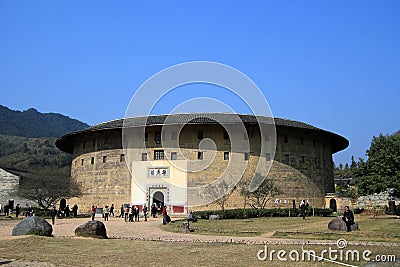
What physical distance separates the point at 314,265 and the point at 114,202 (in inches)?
1137

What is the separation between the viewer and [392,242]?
40.4 ft

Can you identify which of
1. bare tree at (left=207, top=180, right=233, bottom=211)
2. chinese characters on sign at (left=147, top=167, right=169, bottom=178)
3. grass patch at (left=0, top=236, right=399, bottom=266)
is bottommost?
grass patch at (left=0, top=236, right=399, bottom=266)

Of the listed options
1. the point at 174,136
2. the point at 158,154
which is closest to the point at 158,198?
the point at 158,154

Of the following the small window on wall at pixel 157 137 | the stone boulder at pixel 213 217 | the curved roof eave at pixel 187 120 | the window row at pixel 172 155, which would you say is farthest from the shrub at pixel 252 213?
the small window on wall at pixel 157 137

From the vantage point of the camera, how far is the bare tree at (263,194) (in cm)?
3316

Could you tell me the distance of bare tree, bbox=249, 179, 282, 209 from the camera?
1305 inches

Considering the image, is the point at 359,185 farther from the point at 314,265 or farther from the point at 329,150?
the point at 314,265

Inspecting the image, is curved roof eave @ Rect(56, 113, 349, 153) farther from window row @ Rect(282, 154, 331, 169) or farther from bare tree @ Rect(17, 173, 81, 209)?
bare tree @ Rect(17, 173, 81, 209)

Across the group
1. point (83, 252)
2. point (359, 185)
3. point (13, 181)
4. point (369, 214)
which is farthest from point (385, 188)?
point (13, 181)

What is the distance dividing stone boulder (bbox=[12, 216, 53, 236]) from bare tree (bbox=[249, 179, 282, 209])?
2108cm

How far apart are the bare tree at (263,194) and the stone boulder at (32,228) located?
21.1 m

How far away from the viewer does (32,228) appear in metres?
13.5

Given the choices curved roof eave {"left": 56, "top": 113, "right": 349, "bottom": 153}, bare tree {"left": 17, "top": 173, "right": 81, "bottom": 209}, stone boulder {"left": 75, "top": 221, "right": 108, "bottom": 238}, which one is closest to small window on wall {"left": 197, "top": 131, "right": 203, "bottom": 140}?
curved roof eave {"left": 56, "top": 113, "right": 349, "bottom": 153}

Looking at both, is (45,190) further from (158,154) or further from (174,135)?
(174,135)
